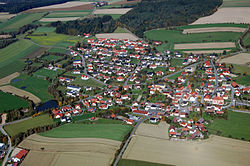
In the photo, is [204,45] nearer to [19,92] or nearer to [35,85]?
[35,85]

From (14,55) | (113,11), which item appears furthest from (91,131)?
(113,11)

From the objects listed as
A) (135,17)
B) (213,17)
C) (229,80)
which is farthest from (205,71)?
(135,17)

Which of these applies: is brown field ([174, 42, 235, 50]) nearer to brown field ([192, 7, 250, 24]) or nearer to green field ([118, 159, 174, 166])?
brown field ([192, 7, 250, 24])

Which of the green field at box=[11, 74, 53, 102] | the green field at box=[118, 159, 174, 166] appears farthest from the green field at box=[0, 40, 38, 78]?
the green field at box=[118, 159, 174, 166]

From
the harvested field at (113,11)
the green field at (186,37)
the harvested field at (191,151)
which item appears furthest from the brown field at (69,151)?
the harvested field at (113,11)

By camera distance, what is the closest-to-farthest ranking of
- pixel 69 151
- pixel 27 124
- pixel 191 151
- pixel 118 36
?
pixel 191 151, pixel 69 151, pixel 27 124, pixel 118 36

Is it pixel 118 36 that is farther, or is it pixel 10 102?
pixel 118 36
